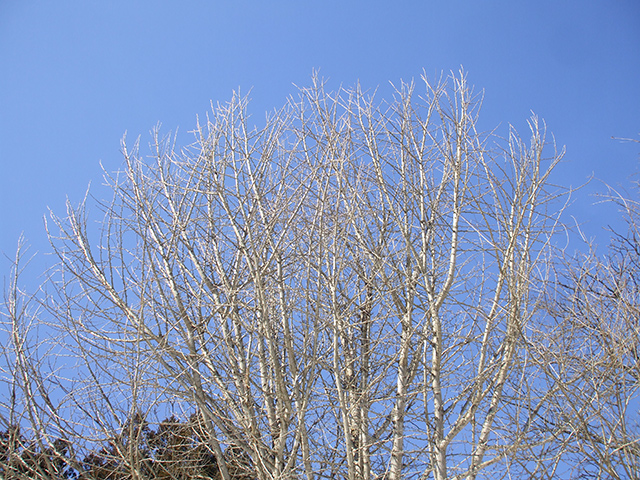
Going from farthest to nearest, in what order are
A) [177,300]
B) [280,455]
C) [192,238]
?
[192,238] → [177,300] → [280,455]

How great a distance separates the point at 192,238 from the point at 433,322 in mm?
2533

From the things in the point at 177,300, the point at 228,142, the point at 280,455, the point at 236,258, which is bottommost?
the point at 280,455

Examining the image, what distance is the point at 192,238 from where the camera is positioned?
18.9 ft

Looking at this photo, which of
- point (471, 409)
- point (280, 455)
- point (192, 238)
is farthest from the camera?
point (192, 238)

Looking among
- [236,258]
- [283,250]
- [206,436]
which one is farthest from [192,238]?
[206,436]

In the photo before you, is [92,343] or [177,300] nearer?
[92,343]

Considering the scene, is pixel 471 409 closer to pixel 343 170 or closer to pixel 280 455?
pixel 280 455

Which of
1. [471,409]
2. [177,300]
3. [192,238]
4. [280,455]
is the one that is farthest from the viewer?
[192,238]

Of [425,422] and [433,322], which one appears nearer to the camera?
[425,422]

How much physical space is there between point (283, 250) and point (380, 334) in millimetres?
1240

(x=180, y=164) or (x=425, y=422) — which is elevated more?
(x=180, y=164)

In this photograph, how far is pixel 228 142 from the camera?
5.59 meters

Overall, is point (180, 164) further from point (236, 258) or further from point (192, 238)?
point (236, 258)

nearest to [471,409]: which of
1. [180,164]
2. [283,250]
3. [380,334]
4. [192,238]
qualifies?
[380,334]
